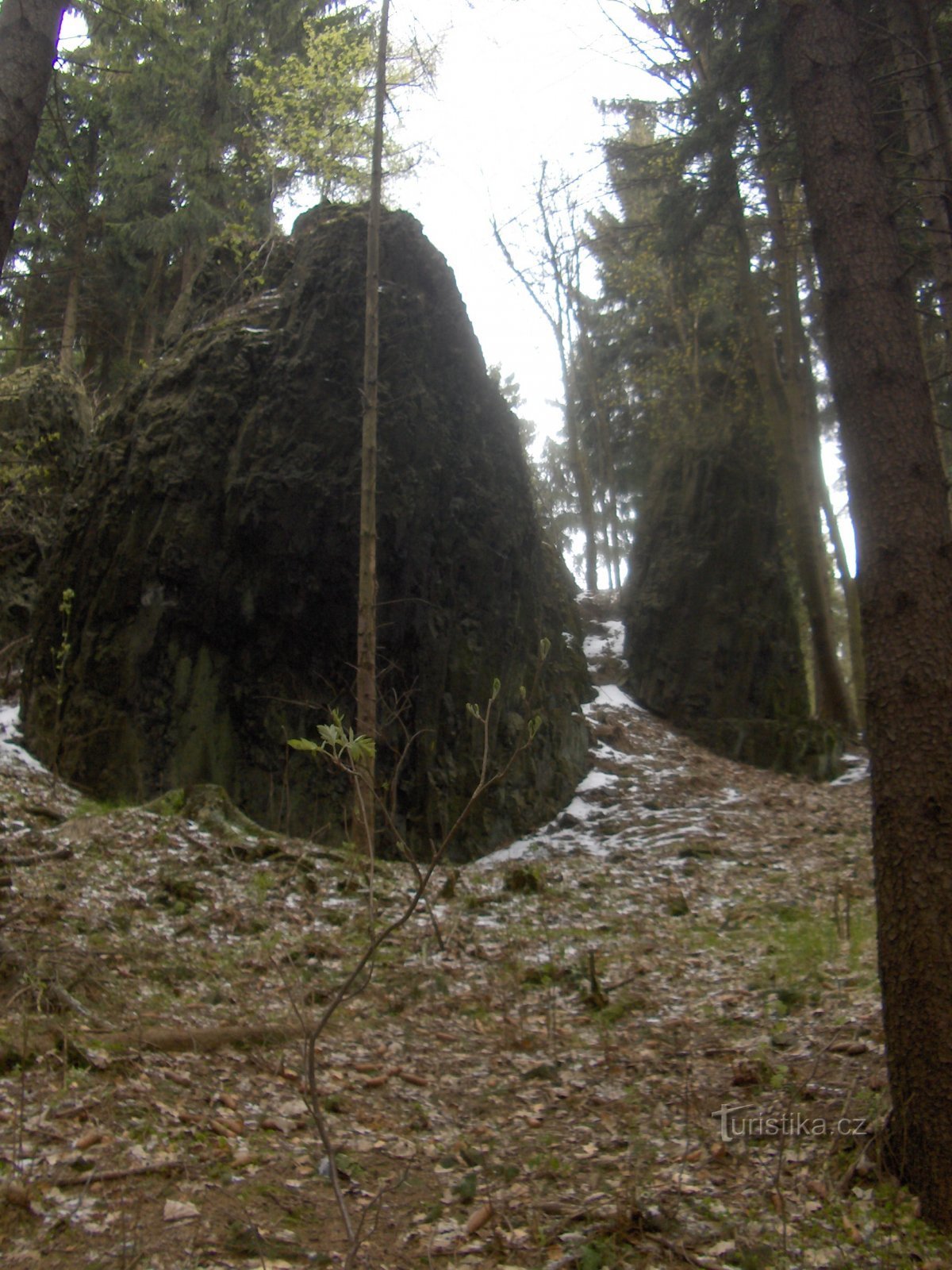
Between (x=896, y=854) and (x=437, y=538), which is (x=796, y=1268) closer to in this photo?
(x=896, y=854)

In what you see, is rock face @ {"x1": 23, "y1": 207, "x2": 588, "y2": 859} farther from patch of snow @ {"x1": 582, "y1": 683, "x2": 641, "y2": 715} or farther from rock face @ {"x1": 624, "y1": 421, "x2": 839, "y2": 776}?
rock face @ {"x1": 624, "y1": 421, "x2": 839, "y2": 776}

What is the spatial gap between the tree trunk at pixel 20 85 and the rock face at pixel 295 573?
659 centimetres

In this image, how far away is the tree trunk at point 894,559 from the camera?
3570 mm

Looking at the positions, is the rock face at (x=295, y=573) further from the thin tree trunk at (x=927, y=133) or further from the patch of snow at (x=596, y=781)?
the thin tree trunk at (x=927, y=133)

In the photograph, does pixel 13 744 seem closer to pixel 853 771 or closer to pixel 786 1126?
pixel 786 1126

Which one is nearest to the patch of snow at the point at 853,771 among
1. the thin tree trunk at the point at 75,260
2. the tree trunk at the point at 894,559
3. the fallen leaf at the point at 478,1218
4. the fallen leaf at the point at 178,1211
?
the tree trunk at the point at 894,559

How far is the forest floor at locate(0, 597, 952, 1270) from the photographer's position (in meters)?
3.18

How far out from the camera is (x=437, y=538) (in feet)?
41.1

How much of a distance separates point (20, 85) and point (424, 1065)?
20.0ft

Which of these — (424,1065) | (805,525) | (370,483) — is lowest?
(424,1065)

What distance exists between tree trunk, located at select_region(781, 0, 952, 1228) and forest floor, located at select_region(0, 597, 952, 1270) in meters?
0.47

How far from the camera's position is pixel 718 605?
19047 millimetres

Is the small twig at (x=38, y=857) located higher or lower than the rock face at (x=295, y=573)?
lower

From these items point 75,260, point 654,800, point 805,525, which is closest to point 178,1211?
point 654,800
